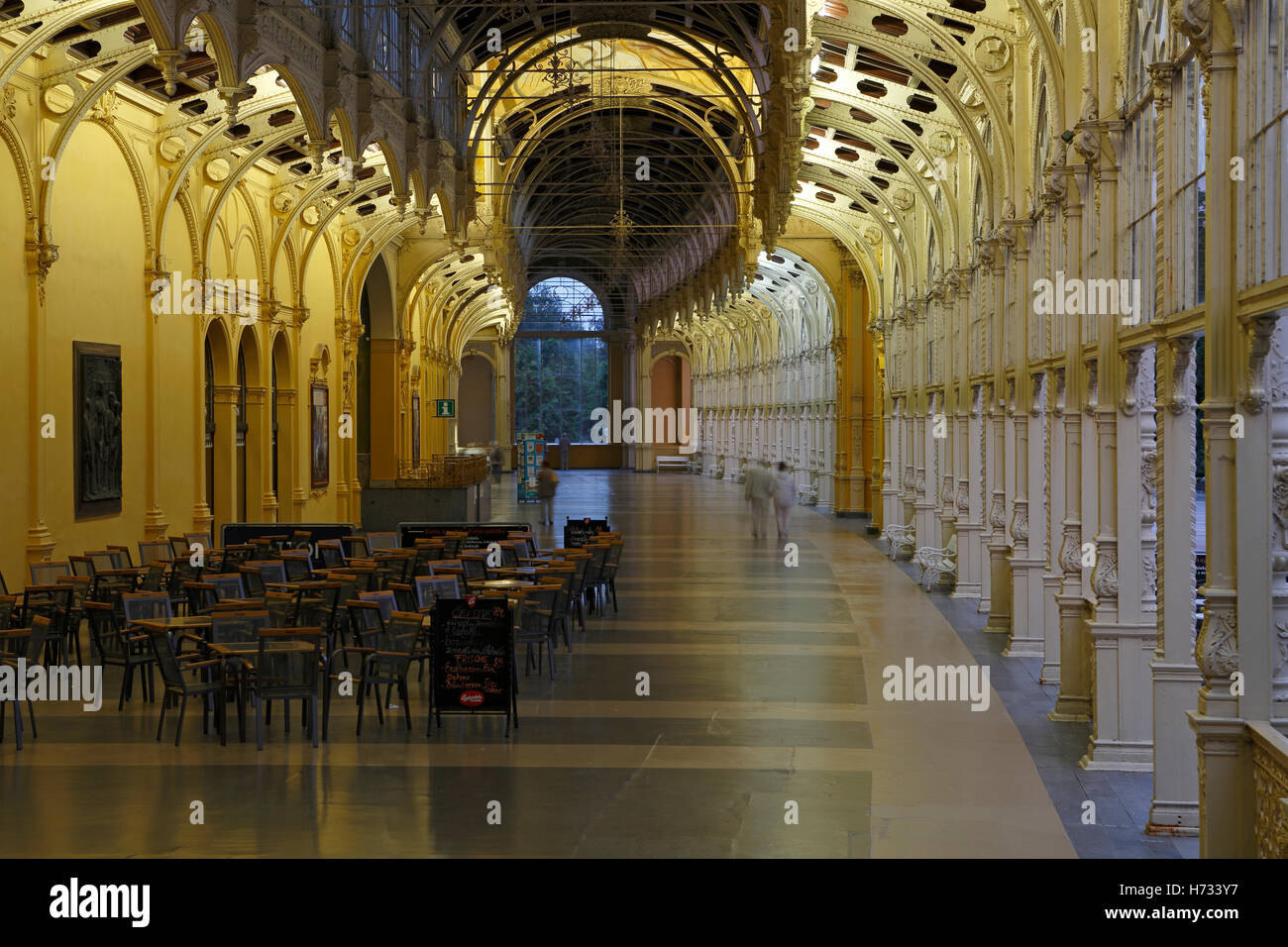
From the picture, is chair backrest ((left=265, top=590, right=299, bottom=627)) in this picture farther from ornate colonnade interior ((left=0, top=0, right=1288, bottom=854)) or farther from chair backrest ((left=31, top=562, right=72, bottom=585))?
ornate colonnade interior ((left=0, top=0, right=1288, bottom=854))

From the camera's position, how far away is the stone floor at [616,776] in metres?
7.84

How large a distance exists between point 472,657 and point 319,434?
19837mm

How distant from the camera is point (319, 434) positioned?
29.7m

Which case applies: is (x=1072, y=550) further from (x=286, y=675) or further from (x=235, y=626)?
(x=235, y=626)

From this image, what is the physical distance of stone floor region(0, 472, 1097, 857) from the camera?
Result: 7840 mm

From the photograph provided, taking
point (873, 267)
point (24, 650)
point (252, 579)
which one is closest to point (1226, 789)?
point (24, 650)

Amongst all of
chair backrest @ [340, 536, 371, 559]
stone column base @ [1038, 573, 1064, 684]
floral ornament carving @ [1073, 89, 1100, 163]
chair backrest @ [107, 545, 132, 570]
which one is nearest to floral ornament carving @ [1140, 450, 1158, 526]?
floral ornament carving @ [1073, 89, 1100, 163]

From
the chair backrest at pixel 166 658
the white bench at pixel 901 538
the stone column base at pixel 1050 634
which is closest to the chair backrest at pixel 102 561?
the chair backrest at pixel 166 658

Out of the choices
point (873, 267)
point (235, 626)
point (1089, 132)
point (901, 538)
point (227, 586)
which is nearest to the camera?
point (1089, 132)

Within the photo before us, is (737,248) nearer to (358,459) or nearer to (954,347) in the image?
(954,347)

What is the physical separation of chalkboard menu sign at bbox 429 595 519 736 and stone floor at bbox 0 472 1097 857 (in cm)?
30

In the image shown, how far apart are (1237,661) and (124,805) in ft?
21.5

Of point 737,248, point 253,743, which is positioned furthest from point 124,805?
point 737,248
